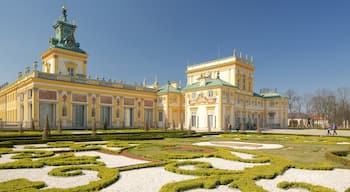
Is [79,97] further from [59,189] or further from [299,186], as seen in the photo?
[299,186]

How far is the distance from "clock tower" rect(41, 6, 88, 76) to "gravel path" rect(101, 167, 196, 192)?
37.7 m

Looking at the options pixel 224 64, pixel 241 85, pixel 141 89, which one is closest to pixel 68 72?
pixel 141 89

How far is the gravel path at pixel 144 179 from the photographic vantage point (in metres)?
6.00

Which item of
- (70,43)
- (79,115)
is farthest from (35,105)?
(70,43)

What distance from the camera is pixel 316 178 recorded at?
720 centimetres

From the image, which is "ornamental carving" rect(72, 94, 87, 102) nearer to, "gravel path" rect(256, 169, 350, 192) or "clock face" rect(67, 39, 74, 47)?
"clock face" rect(67, 39, 74, 47)

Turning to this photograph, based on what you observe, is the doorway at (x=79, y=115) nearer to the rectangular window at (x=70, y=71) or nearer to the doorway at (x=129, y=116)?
the rectangular window at (x=70, y=71)

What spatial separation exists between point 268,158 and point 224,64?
1638 inches

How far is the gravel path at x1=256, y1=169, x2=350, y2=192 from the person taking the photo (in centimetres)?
638

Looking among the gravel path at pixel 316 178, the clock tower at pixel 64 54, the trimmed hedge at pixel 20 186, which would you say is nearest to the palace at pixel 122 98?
the clock tower at pixel 64 54

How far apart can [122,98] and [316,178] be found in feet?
126

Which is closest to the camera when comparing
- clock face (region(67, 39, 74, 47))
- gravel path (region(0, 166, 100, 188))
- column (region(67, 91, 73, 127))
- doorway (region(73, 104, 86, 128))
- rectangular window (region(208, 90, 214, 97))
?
gravel path (region(0, 166, 100, 188))

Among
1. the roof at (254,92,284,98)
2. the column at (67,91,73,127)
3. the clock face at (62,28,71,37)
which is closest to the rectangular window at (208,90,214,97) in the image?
the roof at (254,92,284,98)

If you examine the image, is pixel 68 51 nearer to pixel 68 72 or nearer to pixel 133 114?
pixel 68 72
